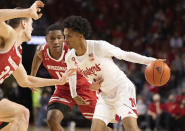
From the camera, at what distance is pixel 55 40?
6.49 m

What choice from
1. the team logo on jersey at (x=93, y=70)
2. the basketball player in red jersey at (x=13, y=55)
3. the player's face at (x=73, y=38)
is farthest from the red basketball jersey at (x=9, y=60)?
the team logo on jersey at (x=93, y=70)

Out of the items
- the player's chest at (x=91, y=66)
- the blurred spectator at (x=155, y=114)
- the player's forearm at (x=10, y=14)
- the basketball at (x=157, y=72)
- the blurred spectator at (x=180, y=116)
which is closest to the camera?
the player's forearm at (x=10, y=14)

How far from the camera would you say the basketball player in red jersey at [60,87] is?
6430mm

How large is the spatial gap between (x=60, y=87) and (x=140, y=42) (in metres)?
10.3

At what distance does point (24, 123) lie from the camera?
182 inches

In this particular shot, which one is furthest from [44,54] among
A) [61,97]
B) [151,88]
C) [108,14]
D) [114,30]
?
[108,14]

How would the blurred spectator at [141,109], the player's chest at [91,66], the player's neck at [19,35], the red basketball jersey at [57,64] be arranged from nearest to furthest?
the player's neck at [19,35] → the player's chest at [91,66] → the red basketball jersey at [57,64] → the blurred spectator at [141,109]

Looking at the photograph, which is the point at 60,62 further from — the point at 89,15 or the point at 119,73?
the point at 89,15

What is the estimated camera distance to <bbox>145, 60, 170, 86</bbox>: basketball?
5203 millimetres

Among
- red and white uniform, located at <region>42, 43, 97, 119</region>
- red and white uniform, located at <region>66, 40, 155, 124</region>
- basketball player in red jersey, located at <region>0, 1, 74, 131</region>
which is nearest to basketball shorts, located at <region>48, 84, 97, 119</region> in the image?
red and white uniform, located at <region>42, 43, 97, 119</region>

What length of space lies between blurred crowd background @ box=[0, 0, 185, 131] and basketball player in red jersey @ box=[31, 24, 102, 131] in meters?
3.10

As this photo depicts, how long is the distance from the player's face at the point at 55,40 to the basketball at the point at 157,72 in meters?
1.87


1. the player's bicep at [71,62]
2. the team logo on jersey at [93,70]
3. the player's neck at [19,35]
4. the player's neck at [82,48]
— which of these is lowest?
the team logo on jersey at [93,70]

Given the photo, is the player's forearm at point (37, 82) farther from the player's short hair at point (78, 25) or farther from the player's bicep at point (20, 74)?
the player's short hair at point (78, 25)
